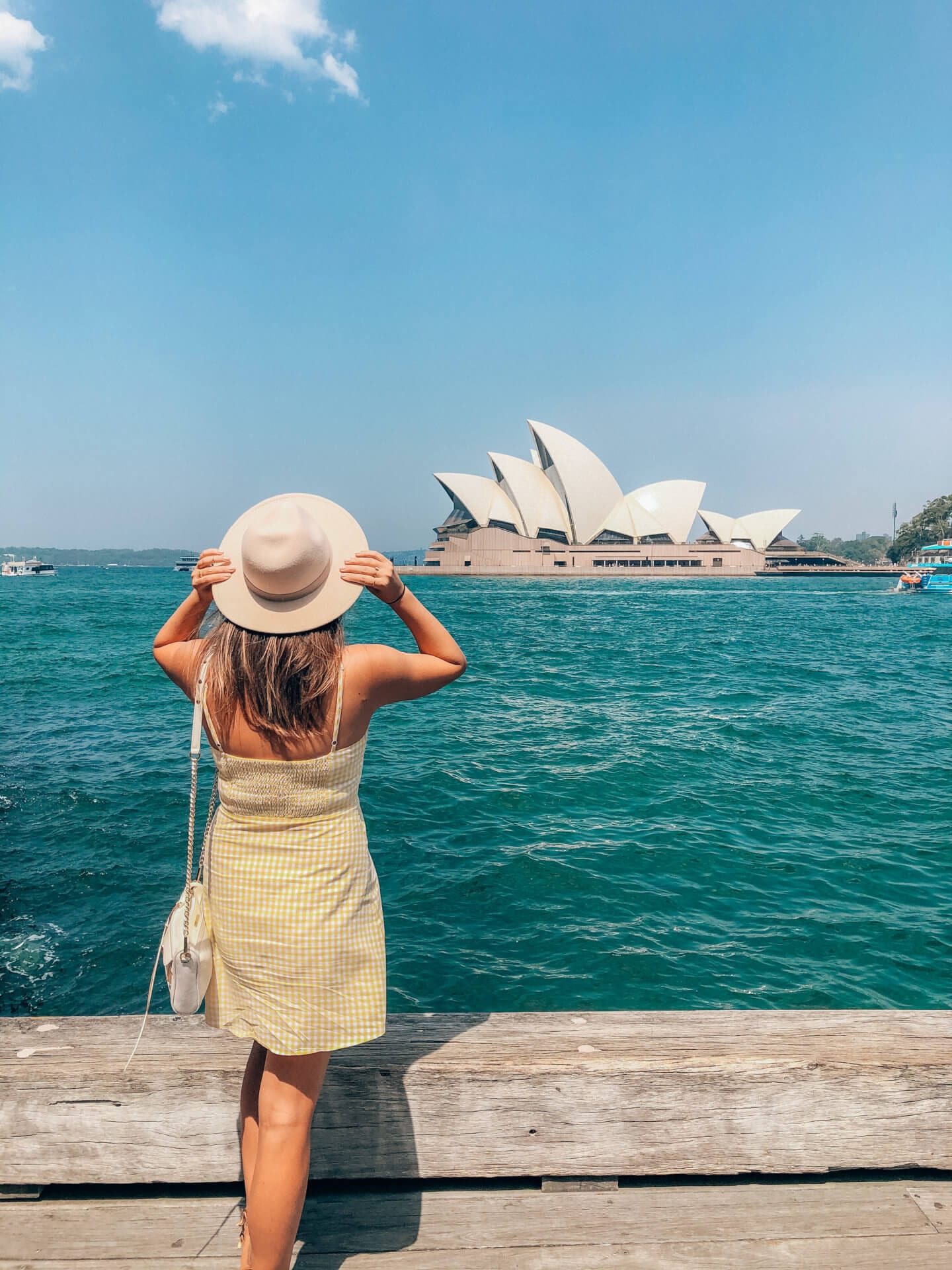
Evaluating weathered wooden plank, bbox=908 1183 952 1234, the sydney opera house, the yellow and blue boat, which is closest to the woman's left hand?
weathered wooden plank, bbox=908 1183 952 1234

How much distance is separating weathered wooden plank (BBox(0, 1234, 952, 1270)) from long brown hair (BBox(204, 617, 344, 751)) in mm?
898

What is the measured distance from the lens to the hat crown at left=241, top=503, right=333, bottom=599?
3.79ft

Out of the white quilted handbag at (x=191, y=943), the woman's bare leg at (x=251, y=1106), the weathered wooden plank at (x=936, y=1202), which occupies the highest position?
the white quilted handbag at (x=191, y=943)

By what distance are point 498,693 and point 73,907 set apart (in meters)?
7.67

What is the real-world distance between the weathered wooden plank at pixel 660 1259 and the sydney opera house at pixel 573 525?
5704cm

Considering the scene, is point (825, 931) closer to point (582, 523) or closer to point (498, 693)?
point (498, 693)

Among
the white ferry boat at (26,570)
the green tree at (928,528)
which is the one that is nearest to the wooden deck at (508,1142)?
the green tree at (928,528)

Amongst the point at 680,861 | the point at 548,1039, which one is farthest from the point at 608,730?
the point at 548,1039

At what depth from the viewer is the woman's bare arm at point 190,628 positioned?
1.28 m

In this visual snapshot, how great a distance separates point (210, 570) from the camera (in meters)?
1.28

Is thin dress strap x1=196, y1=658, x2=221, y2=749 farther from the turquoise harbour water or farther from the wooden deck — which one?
the turquoise harbour water

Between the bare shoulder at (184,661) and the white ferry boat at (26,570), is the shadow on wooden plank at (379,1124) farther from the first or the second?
the white ferry boat at (26,570)

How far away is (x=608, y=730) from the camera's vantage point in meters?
9.18

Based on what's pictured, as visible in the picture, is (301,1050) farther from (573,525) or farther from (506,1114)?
(573,525)
